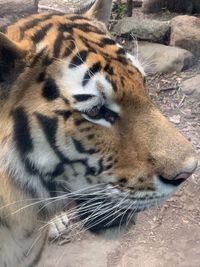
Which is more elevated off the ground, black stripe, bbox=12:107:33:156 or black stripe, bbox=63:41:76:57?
black stripe, bbox=63:41:76:57

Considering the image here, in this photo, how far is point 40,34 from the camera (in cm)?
230

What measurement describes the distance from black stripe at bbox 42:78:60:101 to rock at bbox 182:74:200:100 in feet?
11.0

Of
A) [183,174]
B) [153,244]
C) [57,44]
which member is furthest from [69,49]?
[153,244]

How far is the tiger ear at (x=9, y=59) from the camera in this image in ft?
6.89

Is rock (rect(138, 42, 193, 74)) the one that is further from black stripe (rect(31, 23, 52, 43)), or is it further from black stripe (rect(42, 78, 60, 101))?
black stripe (rect(42, 78, 60, 101))

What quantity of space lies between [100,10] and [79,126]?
70 cm

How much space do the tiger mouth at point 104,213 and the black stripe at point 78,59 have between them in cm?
56

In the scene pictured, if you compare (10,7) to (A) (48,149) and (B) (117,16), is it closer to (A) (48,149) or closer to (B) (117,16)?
(B) (117,16)

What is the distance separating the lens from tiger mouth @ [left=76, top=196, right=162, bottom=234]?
238cm

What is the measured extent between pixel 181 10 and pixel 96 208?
5309 millimetres

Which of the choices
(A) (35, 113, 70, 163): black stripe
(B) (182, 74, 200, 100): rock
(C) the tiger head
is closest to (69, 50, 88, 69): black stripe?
(C) the tiger head

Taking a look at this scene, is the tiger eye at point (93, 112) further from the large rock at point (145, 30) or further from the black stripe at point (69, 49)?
the large rock at point (145, 30)

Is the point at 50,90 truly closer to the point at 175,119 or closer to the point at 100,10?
the point at 100,10

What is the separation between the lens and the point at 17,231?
254cm
